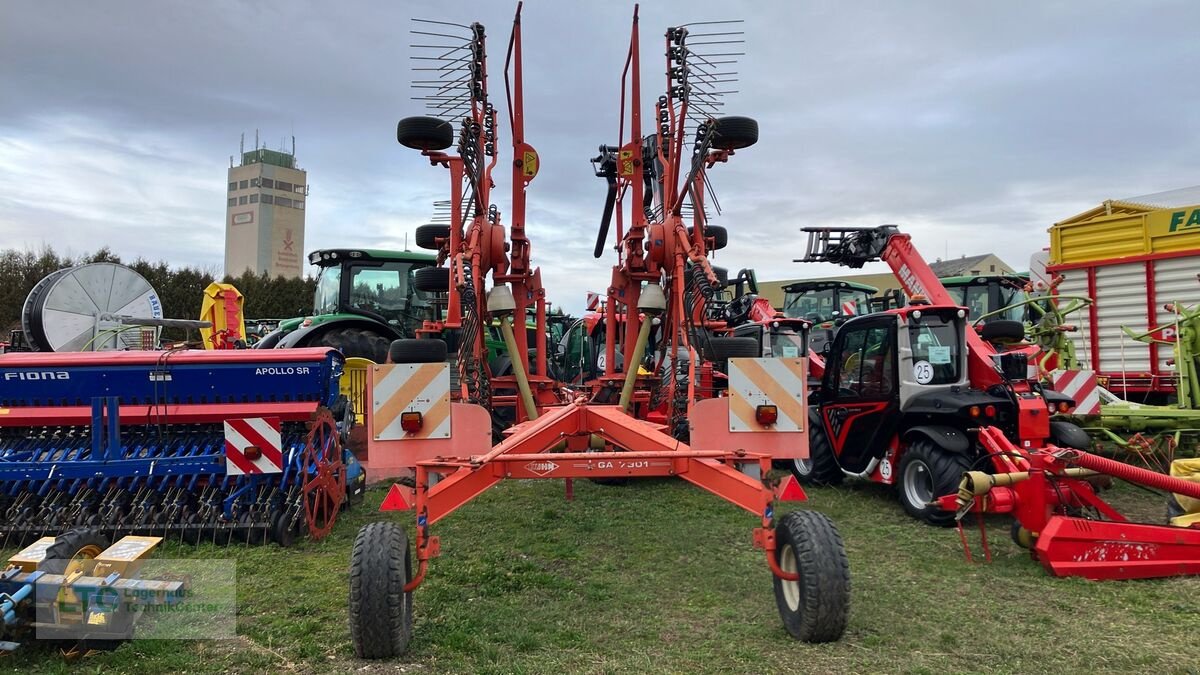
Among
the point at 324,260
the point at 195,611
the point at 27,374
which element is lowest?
the point at 195,611

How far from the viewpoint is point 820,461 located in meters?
7.12

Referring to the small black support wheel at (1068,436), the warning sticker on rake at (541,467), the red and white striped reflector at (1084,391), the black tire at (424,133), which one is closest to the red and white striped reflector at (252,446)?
the black tire at (424,133)

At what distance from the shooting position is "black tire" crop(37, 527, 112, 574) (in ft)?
9.75

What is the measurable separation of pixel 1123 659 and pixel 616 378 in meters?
3.45

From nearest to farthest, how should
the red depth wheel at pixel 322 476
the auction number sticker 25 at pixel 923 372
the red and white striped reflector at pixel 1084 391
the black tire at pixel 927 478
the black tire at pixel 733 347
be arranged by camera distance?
the black tire at pixel 733 347 < the red depth wheel at pixel 322 476 < the black tire at pixel 927 478 < the auction number sticker 25 at pixel 923 372 < the red and white striped reflector at pixel 1084 391

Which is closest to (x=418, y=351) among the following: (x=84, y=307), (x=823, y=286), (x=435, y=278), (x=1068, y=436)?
(x=435, y=278)

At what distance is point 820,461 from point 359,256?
18.2 ft

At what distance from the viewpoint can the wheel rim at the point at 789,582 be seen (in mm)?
3209

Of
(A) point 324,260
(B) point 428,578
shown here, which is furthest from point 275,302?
(B) point 428,578

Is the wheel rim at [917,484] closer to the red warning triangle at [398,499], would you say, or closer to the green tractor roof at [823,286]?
the red warning triangle at [398,499]

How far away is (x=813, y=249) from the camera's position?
8.88 metres

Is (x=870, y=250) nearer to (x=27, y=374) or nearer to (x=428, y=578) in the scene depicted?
(x=428, y=578)

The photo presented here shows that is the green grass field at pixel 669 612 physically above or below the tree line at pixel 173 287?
below

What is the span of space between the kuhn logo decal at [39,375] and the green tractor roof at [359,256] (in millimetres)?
3646
